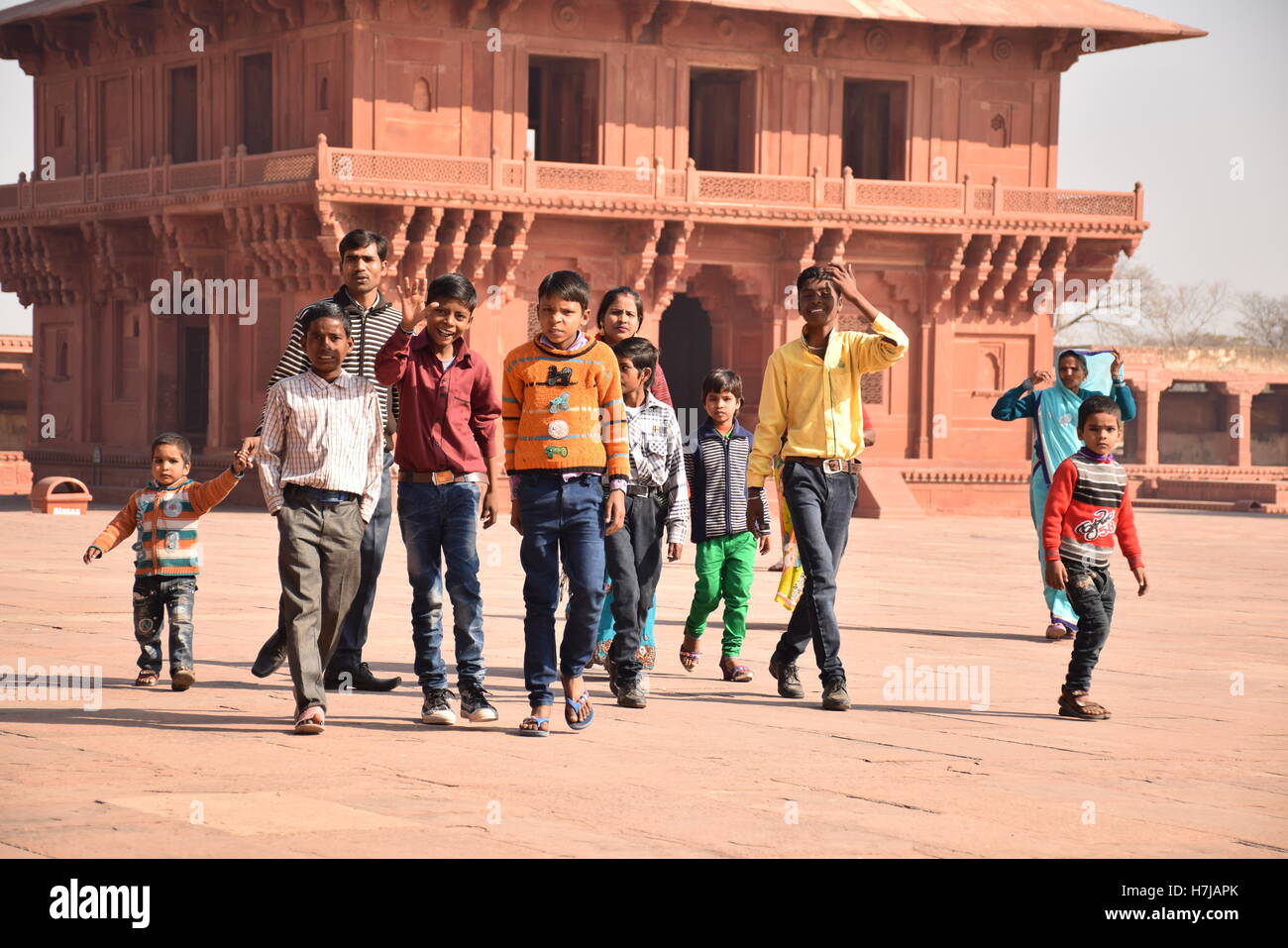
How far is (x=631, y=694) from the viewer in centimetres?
738

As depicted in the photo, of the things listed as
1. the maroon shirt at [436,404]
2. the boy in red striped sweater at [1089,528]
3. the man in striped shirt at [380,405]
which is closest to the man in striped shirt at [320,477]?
the maroon shirt at [436,404]

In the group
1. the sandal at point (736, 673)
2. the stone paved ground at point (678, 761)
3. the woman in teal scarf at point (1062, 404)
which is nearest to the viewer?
the stone paved ground at point (678, 761)

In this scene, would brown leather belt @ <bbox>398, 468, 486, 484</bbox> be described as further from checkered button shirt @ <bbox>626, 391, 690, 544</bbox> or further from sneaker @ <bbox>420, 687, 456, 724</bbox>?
checkered button shirt @ <bbox>626, 391, 690, 544</bbox>

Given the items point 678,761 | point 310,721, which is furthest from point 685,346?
point 678,761

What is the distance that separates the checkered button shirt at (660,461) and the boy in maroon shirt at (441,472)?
1.18m

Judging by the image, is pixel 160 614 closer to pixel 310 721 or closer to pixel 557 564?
pixel 310 721

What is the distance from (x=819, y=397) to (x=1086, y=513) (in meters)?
1.16

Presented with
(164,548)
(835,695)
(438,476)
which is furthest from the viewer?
(164,548)

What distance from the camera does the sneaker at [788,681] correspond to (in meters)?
7.82

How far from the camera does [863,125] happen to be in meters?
27.0

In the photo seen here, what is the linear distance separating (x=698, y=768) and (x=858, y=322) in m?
21.8

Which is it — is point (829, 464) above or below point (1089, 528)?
above

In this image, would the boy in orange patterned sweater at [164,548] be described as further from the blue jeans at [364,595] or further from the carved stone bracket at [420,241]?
the carved stone bracket at [420,241]
